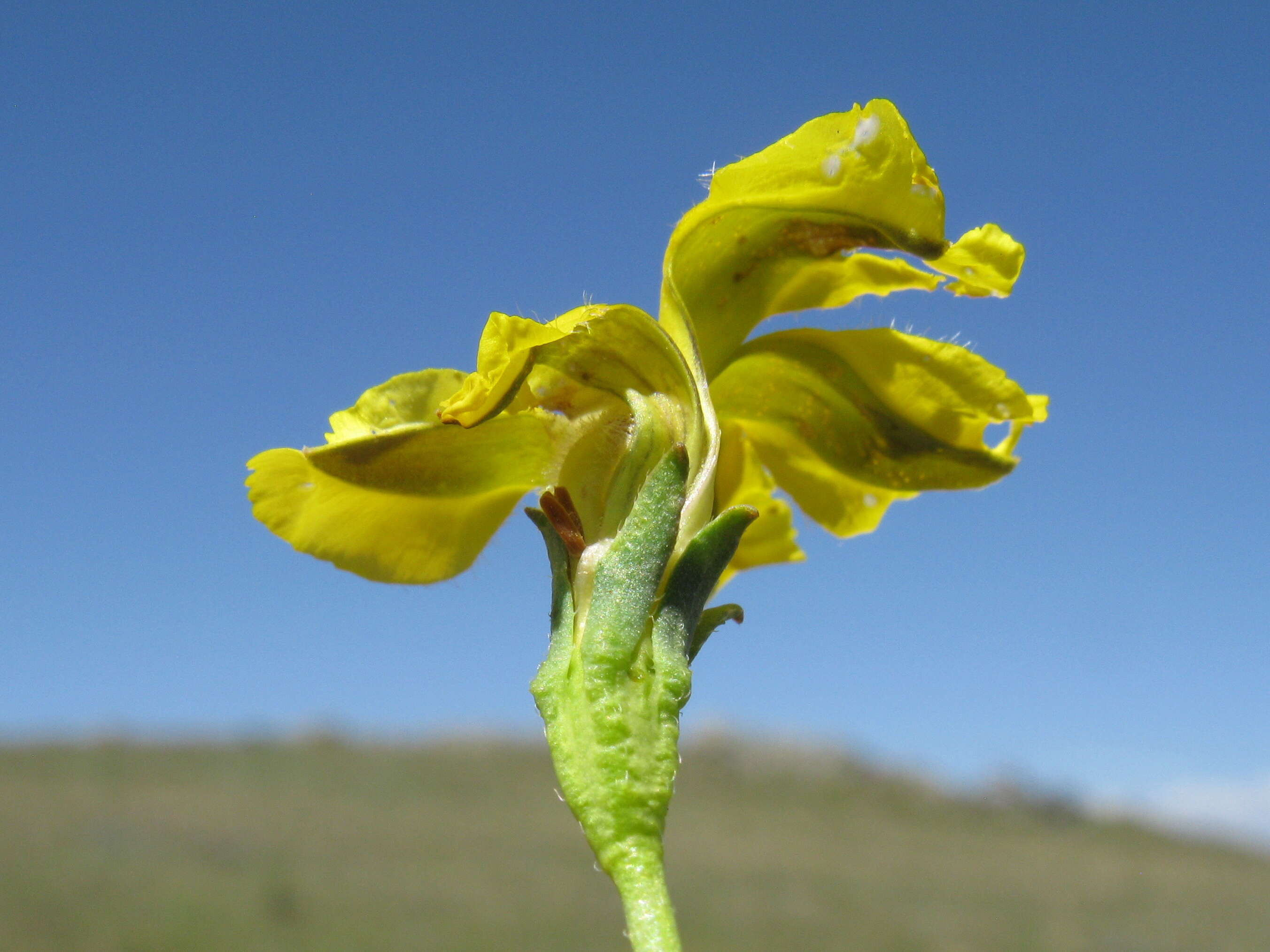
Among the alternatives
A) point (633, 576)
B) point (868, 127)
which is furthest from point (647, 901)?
point (868, 127)

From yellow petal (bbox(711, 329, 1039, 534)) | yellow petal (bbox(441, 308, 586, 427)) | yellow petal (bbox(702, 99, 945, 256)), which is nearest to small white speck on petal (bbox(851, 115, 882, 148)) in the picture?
yellow petal (bbox(702, 99, 945, 256))

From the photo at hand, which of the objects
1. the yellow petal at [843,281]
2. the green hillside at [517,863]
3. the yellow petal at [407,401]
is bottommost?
the yellow petal at [407,401]

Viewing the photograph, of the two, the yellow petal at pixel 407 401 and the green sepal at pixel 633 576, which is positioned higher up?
the yellow petal at pixel 407 401

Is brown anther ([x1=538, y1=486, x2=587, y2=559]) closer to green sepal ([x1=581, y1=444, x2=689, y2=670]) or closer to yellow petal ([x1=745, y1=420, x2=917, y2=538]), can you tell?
green sepal ([x1=581, y1=444, x2=689, y2=670])

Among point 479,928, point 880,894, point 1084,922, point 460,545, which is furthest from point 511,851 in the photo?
point 460,545

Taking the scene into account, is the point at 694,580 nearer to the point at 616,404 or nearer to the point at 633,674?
the point at 633,674

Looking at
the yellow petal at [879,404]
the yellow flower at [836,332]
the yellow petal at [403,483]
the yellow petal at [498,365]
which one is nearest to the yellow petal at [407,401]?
the yellow petal at [403,483]

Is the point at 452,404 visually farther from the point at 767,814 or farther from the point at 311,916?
the point at 767,814

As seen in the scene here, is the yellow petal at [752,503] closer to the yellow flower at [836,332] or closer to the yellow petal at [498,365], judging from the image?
the yellow flower at [836,332]
